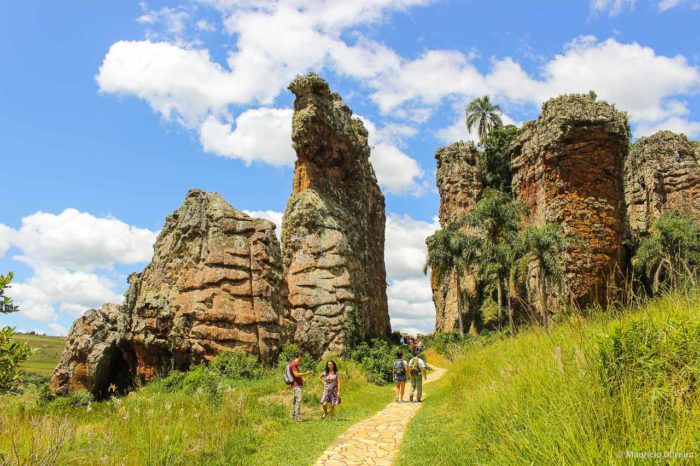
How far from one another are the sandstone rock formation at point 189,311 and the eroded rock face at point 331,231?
362cm

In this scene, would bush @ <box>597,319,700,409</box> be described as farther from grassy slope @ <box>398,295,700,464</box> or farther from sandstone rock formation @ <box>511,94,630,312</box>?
sandstone rock formation @ <box>511,94,630,312</box>

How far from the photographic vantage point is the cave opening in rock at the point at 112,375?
21.6 meters

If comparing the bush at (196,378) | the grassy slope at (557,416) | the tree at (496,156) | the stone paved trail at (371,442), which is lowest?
the stone paved trail at (371,442)

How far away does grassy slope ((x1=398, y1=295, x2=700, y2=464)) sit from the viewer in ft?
14.6

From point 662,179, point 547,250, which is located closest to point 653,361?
point 547,250

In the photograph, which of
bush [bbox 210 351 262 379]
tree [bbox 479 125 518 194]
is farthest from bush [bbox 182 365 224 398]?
tree [bbox 479 125 518 194]

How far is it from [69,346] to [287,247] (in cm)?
1244

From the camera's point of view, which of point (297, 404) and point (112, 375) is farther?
point (112, 375)

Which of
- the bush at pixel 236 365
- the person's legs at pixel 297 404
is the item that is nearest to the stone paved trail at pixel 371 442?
the person's legs at pixel 297 404

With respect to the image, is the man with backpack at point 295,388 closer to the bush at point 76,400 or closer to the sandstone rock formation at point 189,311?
the sandstone rock formation at point 189,311

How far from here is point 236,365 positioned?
2027 centimetres

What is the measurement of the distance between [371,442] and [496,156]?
50488 mm

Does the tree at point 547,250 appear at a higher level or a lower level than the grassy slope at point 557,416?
higher

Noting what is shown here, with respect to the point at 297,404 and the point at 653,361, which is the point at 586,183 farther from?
the point at 653,361
